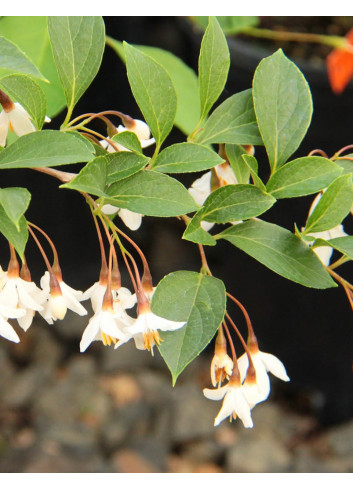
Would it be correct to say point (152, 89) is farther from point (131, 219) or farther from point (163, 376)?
point (163, 376)

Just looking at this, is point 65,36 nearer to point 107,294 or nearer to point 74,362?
point 107,294

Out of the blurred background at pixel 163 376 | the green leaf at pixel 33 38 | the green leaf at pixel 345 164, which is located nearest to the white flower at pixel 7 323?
the green leaf at pixel 345 164

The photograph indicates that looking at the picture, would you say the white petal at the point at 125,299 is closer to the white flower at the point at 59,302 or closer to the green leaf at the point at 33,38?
the white flower at the point at 59,302

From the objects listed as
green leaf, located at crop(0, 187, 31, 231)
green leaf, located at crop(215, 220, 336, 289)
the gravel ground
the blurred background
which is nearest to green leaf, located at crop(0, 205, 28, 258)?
green leaf, located at crop(0, 187, 31, 231)

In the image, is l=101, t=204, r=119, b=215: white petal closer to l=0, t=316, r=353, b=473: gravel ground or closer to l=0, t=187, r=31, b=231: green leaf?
l=0, t=187, r=31, b=231: green leaf

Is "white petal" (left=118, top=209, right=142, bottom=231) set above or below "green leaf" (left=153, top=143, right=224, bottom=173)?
below

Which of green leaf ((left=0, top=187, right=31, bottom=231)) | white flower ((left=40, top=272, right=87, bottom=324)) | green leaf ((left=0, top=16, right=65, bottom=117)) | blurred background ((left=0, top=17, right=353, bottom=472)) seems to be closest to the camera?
green leaf ((left=0, top=187, right=31, bottom=231))

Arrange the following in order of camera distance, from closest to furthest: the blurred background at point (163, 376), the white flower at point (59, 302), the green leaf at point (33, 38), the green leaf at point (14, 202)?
the green leaf at point (14, 202) → the white flower at point (59, 302) → the green leaf at point (33, 38) → the blurred background at point (163, 376)

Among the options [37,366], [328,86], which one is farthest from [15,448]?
[328,86]
